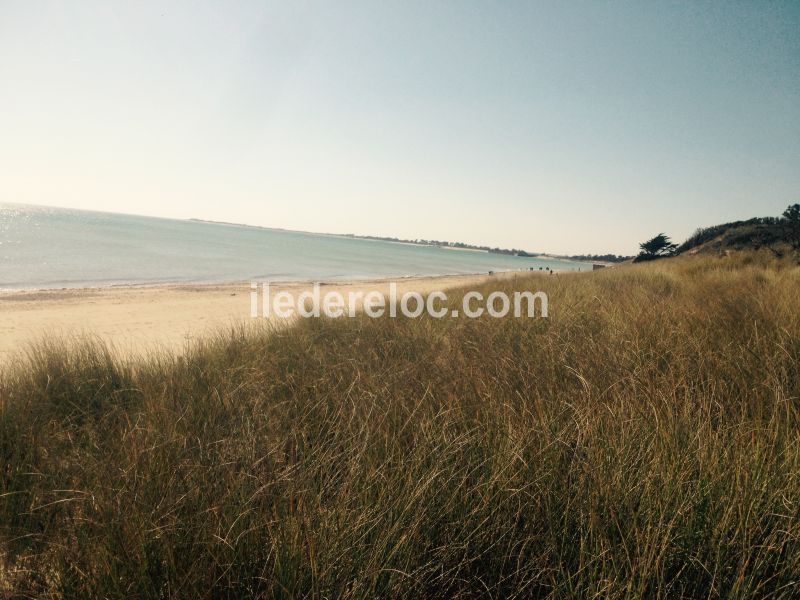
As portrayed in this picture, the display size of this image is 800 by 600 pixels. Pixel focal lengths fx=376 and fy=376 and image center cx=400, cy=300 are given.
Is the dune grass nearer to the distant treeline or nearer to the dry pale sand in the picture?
the dry pale sand

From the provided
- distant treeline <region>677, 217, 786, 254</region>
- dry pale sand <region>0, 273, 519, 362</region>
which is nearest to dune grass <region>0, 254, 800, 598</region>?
dry pale sand <region>0, 273, 519, 362</region>

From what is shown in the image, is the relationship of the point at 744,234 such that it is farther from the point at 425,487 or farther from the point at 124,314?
the point at 124,314

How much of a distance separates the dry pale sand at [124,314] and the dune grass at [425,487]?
4276 mm

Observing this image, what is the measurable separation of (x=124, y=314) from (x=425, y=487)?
11877 mm

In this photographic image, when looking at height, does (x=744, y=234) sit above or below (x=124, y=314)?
above

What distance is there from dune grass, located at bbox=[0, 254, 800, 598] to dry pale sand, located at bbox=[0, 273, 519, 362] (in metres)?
4.28

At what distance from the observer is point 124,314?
1040 cm

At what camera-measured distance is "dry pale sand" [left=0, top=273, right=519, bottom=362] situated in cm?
749

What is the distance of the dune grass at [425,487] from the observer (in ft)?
3.92

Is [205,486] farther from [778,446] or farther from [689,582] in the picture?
[778,446]

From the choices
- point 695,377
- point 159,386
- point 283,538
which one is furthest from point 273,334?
point 695,377

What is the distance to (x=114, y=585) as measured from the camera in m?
1.13

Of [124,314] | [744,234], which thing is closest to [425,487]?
[124,314]

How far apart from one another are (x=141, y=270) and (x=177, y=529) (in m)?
25.0
